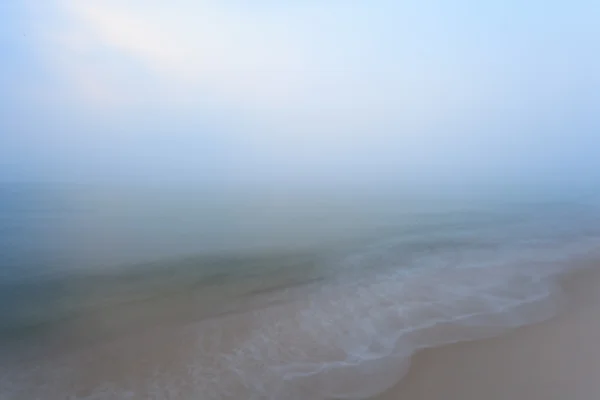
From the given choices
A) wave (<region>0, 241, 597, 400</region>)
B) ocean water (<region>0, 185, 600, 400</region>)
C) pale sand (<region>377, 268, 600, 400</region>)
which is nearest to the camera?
pale sand (<region>377, 268, 600, 400</region>)

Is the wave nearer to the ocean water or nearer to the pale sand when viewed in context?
the ocean water

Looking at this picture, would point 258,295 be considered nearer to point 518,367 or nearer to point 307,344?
point 307,344

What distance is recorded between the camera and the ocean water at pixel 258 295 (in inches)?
128

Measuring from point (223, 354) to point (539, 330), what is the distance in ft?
11.5

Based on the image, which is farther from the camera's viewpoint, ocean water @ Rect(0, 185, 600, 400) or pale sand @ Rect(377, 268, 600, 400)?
ocean water @ Rect(0, 185, 600, 400)

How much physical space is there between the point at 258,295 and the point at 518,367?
3.28m

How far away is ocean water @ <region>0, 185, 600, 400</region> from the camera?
128 inches

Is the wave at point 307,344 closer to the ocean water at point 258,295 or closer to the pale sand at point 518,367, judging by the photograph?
the ocean water at point 258,295

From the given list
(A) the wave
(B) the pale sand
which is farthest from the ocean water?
(B) the pale sand

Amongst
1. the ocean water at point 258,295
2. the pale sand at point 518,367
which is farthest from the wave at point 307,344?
the pale sand at point 518,367

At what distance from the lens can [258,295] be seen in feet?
16.4

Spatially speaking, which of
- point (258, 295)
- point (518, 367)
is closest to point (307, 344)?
point (258, 295)

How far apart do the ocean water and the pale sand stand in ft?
0.65

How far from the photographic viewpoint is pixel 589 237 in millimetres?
7676
